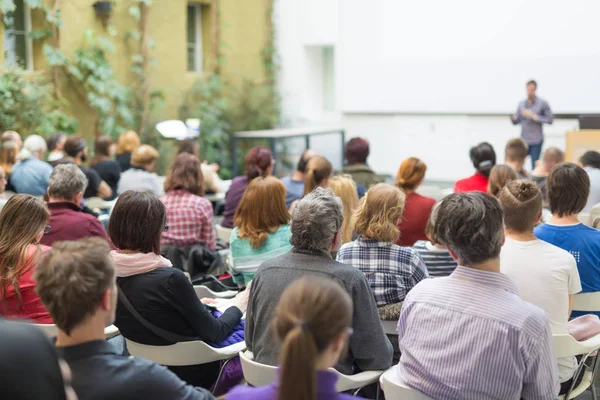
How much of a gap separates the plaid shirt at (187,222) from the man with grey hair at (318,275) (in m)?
2.16

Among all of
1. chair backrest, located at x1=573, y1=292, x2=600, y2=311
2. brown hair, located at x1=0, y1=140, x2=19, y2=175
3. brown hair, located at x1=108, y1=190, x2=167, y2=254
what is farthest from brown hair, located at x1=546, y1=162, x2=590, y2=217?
brown hair, located at x1=0, y1=140, x2=19, y2=175

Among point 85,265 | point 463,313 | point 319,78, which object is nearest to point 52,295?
point 85,265

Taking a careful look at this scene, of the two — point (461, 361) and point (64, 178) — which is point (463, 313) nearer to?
point (461, 361)

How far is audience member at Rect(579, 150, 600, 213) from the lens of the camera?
18.5ft

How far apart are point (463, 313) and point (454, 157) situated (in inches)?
414

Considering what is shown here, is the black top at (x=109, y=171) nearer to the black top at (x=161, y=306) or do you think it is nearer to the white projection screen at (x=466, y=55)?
the black top at (x=161, y=306)

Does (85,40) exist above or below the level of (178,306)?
above

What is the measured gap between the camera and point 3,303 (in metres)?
3.41

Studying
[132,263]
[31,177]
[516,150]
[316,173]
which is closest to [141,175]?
[31,177]

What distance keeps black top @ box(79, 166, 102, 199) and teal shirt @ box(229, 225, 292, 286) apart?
310 cm

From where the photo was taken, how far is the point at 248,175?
19.8ft

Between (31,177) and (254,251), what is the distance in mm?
3144

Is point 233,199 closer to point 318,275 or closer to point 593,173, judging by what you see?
point 593,173

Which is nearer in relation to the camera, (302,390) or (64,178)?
(302,390)
